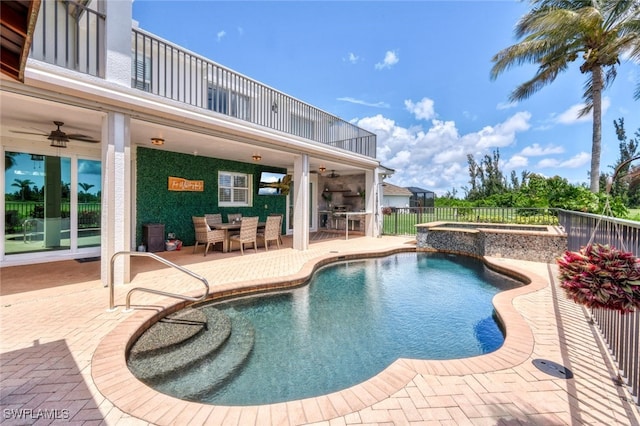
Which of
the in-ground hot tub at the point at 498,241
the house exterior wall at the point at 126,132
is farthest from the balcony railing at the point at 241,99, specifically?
the in-ground hot tub at the point at 498,241

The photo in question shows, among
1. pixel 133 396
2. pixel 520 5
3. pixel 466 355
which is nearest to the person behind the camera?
pixel 133 396

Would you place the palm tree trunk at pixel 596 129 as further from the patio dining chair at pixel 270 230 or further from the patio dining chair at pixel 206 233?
the patio dining chair at pixel 206 233

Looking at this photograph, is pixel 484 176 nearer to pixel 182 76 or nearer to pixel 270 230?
pixel 270 230

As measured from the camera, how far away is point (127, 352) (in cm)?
334

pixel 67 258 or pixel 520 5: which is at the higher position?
pixel 520 5

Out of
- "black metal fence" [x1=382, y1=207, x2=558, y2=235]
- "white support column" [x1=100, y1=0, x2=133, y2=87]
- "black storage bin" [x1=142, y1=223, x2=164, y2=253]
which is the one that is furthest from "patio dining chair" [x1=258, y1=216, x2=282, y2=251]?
"black metal fence" [x1=382, y1=207, x2=558, y2=235]

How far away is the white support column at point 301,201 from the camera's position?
9.69 m

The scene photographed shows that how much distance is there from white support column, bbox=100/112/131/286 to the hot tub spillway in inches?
80.4

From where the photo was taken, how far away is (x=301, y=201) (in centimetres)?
970

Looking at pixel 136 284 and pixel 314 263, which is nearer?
pixel 136 284

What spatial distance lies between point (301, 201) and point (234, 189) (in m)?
3.68

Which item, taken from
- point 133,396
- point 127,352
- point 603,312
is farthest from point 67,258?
point 603,312

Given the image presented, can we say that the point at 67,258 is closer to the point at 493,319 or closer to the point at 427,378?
the point at 427,378

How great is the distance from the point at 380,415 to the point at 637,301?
2.09 metres
